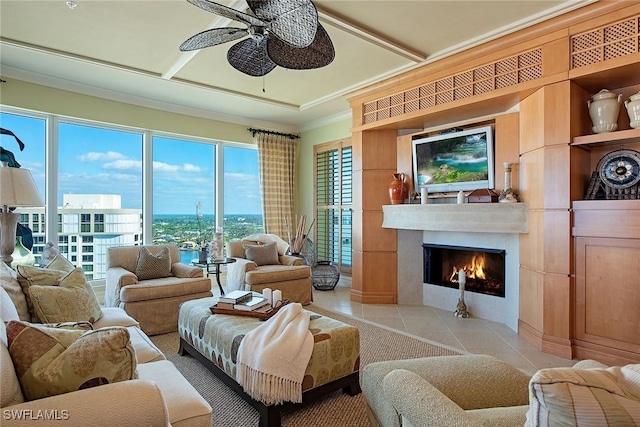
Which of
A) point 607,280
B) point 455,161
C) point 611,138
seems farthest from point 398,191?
point 607,280

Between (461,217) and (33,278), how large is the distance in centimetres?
373

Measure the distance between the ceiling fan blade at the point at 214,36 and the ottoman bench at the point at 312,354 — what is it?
191 centimetres

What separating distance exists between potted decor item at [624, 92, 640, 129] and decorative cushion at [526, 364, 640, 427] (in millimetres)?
2730

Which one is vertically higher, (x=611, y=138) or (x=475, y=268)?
(x=611, y=138)

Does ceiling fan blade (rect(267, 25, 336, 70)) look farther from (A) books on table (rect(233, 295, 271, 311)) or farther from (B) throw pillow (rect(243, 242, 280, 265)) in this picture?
(B) throw pillow (rect(243, 242, 280, 265))

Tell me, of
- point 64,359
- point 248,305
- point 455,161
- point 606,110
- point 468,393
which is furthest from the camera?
point 455,161

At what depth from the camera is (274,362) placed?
6.31ft

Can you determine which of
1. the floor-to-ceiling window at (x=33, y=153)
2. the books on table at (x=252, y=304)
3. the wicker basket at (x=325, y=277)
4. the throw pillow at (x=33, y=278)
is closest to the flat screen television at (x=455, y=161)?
the wicker basket at (x=325, y=277)

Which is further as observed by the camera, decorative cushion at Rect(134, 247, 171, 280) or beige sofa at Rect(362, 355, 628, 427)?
decorative cushion at Rect(134, 247, 171, 280)

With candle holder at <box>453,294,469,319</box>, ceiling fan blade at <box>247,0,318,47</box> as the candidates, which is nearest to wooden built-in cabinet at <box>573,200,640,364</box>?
candle holder at <box>453,294,469,319</box>

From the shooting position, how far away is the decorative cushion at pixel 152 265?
381 centimetres

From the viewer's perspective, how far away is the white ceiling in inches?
110

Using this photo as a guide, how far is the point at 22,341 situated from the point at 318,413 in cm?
159

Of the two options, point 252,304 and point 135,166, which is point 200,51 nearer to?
point 135,166
